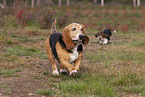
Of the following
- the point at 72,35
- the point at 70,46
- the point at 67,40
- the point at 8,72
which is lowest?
the point at 8,72

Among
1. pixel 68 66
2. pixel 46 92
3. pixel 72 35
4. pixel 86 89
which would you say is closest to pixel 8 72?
pixel 68 66

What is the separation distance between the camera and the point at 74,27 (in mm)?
4727

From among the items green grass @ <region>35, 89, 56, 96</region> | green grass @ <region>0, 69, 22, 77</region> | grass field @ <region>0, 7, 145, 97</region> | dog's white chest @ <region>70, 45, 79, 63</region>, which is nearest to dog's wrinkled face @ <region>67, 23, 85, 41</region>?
dog's white chest @ <region>70, 45, 79, 63</region>

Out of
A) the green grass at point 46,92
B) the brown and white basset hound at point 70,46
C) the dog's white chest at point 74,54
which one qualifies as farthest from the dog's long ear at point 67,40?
the green grass at point 46,92

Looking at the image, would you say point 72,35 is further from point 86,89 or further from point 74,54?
point 86,89

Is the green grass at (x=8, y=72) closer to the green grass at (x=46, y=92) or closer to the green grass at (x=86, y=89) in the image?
the green grass at (x=46, y=92)

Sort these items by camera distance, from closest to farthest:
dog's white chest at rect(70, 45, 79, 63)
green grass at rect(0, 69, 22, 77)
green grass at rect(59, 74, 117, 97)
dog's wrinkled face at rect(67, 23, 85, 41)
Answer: green grass at rect(59, 74, 117, 97) → dog's wrinkled face at rect(67, 23, 85, 41) → dog's white chest at rect(70, 45, 79, 63) → green grass at rect(0, 69, 22, 77)

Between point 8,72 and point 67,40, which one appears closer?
point 67,40

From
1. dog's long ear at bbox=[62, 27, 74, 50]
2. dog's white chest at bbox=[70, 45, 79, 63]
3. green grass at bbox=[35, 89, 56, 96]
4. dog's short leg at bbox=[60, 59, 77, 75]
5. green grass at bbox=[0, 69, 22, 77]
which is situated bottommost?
green grass at bbox=[35, 89, 56, 96]

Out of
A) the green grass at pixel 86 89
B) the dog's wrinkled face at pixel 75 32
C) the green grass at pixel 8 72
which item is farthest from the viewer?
the green grass at pixel 8 72

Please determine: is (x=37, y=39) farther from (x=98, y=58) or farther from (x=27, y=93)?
(x=27, y=93)

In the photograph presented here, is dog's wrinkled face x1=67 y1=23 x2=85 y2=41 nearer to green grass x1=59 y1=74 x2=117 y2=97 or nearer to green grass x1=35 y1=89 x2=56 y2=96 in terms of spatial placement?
green grass x1=59 y1=74 x2=117 y2=97

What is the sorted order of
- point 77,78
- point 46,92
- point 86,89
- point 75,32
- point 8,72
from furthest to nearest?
point 8,72 < point 77,78 < point 75,32 < point 86,89 < point 46,92

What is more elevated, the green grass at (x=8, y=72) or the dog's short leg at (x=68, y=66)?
the dog's short leg at (x=68, y=66)
